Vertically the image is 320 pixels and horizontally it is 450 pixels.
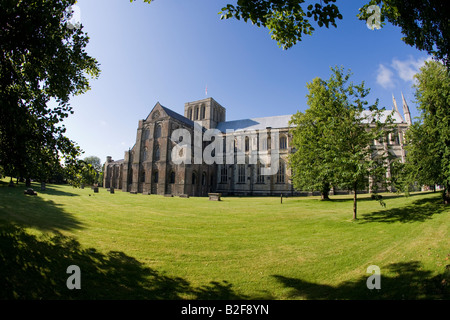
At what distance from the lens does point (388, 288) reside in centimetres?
434

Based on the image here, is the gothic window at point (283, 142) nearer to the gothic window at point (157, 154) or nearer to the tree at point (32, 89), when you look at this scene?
the gothic window at point (157, 154)

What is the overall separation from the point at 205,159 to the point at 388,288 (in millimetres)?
37132

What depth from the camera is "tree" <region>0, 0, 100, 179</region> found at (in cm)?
543

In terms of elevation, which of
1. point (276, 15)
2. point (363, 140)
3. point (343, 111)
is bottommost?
point (363, 140)

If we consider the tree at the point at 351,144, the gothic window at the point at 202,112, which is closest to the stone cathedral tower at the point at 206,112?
the gothic window at the point at 202,112

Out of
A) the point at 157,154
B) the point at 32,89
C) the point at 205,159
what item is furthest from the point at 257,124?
the point at 32,89

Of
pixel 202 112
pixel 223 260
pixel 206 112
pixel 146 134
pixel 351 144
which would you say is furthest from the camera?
pixel 202 112

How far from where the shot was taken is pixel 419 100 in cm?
1334

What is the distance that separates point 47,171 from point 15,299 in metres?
4.25

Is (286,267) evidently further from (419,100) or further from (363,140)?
(419,100)

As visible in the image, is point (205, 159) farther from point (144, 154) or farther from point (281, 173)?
point (281, 173)

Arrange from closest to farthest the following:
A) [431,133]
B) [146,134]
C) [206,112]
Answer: [431,133]
[146,134]
[206,112]

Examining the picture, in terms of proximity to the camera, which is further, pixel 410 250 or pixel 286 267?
pixel 410 250
